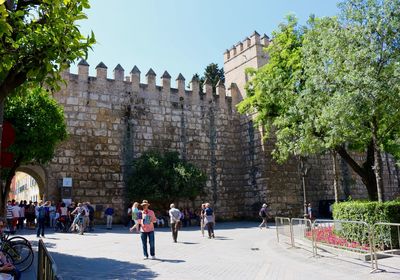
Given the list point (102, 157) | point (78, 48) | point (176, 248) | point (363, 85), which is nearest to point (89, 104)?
point (102, 157)

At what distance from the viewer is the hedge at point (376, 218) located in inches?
406

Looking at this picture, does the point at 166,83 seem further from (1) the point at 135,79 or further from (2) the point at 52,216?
(2) the point at 52,216

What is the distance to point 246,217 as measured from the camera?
24.5m

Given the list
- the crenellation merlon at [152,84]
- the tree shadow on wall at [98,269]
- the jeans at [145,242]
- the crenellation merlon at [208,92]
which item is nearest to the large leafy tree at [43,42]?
the tree shadow on wall at [98,269]

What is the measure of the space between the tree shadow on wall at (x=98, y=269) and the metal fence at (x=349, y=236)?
4.76 meters

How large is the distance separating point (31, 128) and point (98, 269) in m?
6.88

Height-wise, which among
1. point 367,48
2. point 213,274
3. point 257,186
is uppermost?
point 367,48

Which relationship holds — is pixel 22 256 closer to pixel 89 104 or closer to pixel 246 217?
pixel 89 104

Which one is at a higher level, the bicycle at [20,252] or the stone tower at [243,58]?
the stone tower at [243,58]

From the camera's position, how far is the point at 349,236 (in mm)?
11398

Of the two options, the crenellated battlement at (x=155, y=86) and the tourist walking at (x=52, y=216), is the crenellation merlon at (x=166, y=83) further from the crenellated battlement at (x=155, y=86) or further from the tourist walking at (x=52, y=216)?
the tourist walking at (x=52, y=216)

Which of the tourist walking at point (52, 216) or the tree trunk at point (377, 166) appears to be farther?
the tourist walking at point (52, 216)

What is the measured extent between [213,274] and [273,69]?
11.6 meters

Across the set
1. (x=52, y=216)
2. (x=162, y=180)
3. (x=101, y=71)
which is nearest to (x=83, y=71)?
(x=101, y=71)
